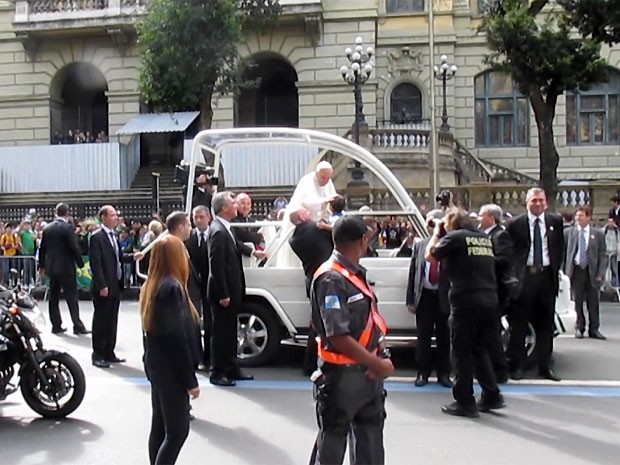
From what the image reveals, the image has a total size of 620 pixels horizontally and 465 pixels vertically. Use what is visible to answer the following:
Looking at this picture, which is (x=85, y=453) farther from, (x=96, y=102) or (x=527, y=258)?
(x=96, y=102)

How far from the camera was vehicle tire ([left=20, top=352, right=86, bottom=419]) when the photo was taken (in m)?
7.16

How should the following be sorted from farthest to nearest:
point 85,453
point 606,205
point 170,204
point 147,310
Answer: point 170,204, point 606,205, point 85,453, point 147,310

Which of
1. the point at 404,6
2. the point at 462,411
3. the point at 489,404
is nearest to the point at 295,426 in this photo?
the point at 462,411

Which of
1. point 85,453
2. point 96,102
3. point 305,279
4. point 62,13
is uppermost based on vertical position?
point 62,13

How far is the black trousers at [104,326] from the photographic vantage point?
9594 millimetres

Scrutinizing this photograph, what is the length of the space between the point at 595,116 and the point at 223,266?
88.9 ft

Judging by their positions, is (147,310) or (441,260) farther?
(441,260)

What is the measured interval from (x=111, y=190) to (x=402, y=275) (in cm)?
2348

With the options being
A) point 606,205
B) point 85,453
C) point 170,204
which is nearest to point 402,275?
point 85,453

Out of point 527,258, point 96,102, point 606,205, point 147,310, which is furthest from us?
point 96,102

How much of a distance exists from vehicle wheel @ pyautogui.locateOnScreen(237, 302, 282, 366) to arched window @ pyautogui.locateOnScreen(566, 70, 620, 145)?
2535 centimetres

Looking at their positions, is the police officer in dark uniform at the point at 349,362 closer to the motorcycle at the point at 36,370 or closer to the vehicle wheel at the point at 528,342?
the motorcycle at the point at 36,370

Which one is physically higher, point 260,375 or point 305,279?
point 305,279

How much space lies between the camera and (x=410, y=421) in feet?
23.2
